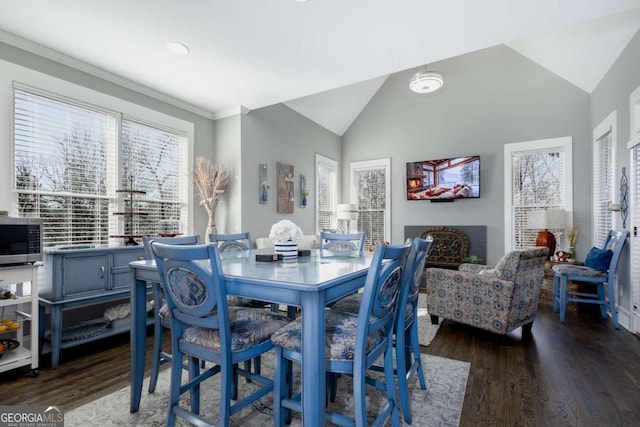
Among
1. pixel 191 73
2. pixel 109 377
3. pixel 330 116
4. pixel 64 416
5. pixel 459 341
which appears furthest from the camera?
pixel 330 116

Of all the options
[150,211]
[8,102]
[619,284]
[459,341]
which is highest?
[8,102]

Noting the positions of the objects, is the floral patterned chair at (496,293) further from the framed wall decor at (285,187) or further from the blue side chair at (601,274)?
the framed wall decor at (285,187)

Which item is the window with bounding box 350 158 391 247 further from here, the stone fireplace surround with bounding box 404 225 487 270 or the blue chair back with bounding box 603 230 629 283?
the blue chair back with bounding box 603 230 629 283

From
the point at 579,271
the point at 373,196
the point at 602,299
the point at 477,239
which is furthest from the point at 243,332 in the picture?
the point at 373,196

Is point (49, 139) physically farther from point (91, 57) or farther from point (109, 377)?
point (109, 377)

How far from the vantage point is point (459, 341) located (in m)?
3.07

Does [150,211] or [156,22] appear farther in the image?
[150,211]

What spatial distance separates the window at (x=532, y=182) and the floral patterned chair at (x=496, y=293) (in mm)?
2428

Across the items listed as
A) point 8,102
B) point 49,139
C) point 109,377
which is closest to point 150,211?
point 49,139

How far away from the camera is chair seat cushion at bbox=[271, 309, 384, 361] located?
147 cm

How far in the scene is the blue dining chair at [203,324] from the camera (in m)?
1.41

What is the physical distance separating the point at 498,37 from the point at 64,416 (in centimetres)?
419

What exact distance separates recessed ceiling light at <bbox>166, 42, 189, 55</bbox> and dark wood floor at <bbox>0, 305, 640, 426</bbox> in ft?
9.10

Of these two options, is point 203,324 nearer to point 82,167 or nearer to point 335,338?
point 335,338
